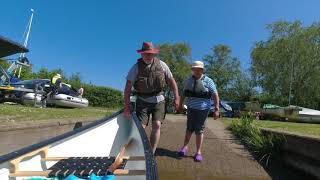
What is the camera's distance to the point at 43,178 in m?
4.43

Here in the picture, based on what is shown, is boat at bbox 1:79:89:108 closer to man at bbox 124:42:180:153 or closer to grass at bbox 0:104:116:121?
grass at bbox 0:104:116:121

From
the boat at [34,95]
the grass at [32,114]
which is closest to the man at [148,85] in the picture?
the grass at [32,114]

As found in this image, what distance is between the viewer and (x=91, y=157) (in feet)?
18.0

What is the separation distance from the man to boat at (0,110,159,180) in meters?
0.39

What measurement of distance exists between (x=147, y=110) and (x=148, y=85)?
1.49ft

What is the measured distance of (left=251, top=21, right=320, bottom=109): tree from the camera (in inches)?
1871

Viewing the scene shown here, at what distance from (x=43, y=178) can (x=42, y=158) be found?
0.77 m

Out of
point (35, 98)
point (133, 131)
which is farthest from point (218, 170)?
point (35, 98)

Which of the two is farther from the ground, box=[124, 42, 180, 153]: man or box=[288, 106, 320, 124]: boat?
box=[124, 42, 180, 153]: man

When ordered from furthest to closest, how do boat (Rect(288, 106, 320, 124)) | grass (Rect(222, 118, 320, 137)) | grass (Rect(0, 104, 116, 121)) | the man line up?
boat (Rect(288, 106, 320, 124)) → grass (Rect(222, 118, 320, 137)) → grass (Rect(0, 104, 116, 121)) → the man

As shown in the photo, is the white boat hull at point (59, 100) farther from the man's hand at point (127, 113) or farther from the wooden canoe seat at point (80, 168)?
the wooden canoe seat at point (80, 168)

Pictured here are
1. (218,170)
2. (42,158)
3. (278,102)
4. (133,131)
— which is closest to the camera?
(42,158)

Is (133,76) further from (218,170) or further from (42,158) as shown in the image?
(42,158)

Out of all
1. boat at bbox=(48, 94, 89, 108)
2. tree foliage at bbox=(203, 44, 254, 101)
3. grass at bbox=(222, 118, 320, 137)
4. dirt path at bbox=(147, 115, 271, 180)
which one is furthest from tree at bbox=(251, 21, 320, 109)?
dirt path at bbox=(147, 115, 271, 180)
